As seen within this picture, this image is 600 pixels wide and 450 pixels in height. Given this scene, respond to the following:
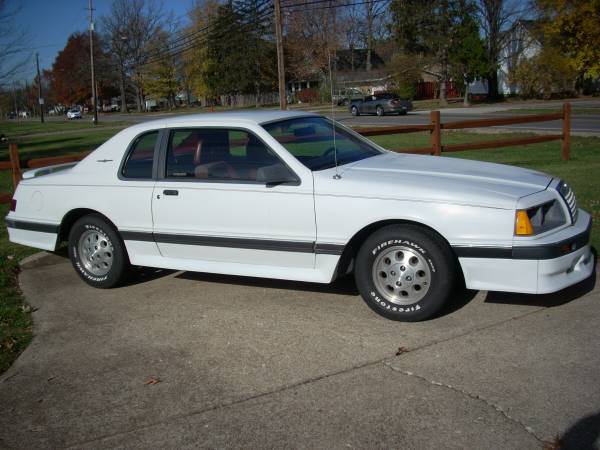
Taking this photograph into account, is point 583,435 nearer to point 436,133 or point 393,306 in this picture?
point 393,306

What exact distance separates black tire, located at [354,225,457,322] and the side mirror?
791 mm

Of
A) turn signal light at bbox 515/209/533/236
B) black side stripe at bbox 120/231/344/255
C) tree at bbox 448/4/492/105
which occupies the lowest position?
black side stripe at bbox 120/231/344/255

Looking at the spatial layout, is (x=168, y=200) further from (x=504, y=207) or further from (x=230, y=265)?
(x=504, y=207)

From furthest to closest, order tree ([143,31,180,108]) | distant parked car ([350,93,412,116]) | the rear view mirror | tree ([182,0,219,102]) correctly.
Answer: tree ([143,31,180,108]) → tree ([182,0,219,102]) → distant parked car ([350,93,412,116]) → the rear view mirror

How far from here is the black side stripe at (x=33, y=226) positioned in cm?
631

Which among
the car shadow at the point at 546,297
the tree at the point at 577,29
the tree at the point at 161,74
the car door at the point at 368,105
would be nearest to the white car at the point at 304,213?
the car shadow at the point at 546,297

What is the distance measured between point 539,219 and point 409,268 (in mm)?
968

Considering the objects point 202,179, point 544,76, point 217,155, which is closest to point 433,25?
point 544,76

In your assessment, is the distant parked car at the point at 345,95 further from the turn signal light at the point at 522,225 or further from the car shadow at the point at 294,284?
the turn signal light at the point at 522,225

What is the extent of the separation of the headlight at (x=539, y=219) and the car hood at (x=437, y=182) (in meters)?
0.12

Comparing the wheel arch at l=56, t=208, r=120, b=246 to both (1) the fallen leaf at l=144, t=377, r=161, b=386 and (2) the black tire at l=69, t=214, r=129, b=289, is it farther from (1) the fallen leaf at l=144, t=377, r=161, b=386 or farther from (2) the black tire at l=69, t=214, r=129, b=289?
(1) the fallen leaf at l=144, t=377, r=161, b=386

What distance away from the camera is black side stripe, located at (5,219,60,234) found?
6.31m

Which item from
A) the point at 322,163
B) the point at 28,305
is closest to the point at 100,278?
the point at 28,305

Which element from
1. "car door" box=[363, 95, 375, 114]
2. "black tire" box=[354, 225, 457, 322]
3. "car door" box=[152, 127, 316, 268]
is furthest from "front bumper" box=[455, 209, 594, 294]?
"car door" box=[363, 95, 375, 114]
